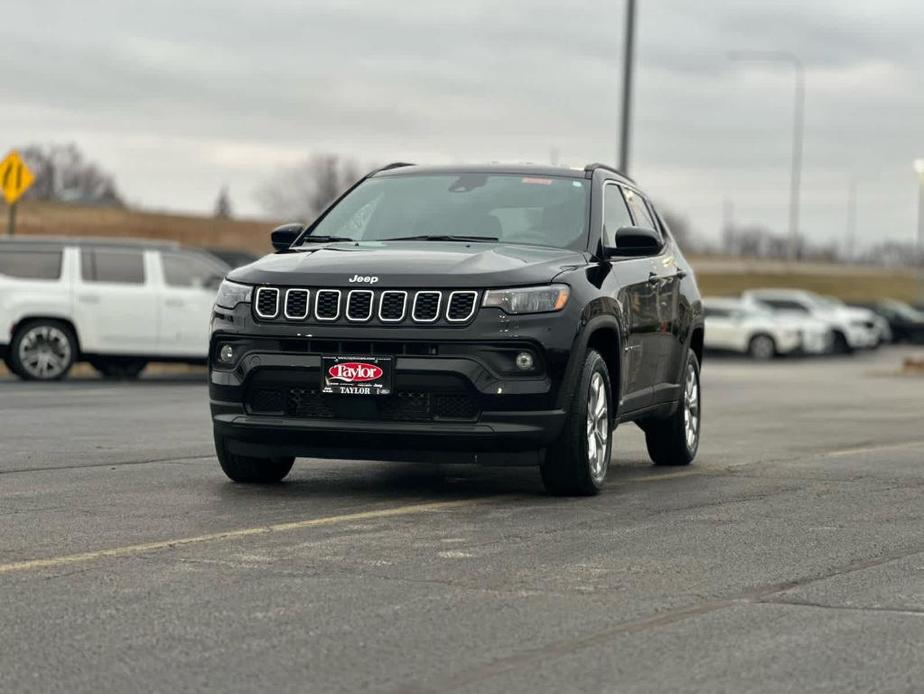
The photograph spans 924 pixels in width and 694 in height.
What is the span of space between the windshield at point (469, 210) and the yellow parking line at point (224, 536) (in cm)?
161

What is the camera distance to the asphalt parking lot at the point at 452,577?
17.5 ft

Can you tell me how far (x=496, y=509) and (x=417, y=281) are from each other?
1.21 meters

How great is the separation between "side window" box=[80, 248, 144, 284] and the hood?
1414 centimetres

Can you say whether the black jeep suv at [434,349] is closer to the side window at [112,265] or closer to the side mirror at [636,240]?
the side mirror at [636,240]

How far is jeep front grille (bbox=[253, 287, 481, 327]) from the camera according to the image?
9.02m

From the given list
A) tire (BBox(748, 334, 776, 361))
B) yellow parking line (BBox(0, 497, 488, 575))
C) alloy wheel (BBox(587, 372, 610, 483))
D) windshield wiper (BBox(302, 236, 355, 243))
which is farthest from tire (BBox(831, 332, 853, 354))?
yellow parking line (BBox(0, 497, 488, 575))

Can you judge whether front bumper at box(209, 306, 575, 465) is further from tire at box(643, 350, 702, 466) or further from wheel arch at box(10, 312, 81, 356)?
wheel arch at box(10, 312, 81, 356)

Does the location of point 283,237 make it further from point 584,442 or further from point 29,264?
point 29,264

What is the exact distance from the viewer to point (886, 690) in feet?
16.9

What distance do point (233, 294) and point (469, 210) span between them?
160 cm

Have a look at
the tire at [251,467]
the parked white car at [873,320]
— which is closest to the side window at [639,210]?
the tire at [251,467]

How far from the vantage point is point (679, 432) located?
470 inches

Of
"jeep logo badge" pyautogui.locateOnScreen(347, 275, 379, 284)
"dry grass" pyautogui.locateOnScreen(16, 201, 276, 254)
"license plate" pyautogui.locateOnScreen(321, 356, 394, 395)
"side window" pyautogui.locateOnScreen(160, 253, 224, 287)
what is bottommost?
"dry grass" pyautogui.locateOnScreen(16, 201, 276, 254)

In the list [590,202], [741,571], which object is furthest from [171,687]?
[590,202]
